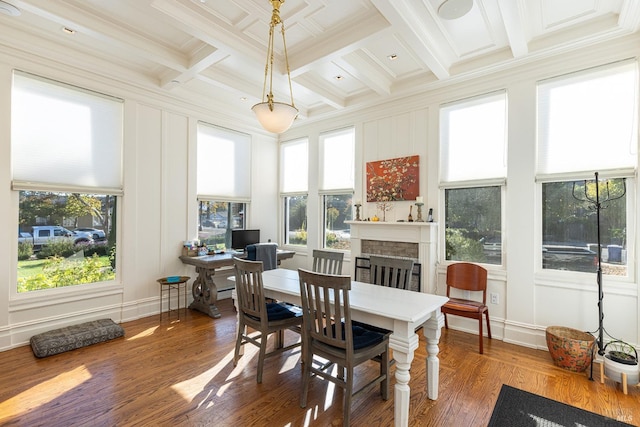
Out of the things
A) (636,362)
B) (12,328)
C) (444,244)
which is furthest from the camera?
(444,244)

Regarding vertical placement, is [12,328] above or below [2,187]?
below

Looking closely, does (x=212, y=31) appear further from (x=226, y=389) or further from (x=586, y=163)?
(x=586, y=163)

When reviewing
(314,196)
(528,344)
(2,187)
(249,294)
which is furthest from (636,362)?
(2,187)

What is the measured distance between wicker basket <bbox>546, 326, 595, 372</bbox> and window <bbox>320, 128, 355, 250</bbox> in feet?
9.58

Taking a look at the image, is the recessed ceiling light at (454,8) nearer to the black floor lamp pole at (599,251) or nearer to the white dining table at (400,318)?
the black floor lamp pole at (599,251)

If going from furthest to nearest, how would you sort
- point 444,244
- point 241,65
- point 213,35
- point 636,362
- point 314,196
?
1. point 314,196
2. point 444,244
3. point 241,65
4. point 213,35
5. point 636,362

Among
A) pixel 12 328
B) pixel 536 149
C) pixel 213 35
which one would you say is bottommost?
pixel 12 328

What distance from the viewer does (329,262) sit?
11.5 ft

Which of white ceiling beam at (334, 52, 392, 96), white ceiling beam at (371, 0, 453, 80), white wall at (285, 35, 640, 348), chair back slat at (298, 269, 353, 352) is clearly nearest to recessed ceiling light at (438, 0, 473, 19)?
white ceiling beam at (371, 0, 453, 80)

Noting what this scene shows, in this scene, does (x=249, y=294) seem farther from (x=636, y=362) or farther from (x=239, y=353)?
(x=636, y=362)

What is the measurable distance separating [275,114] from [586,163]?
3.19 m

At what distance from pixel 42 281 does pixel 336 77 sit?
4352 mm

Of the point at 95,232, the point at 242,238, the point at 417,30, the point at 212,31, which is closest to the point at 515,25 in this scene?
the point at 417,30

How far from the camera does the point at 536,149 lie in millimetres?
3371
